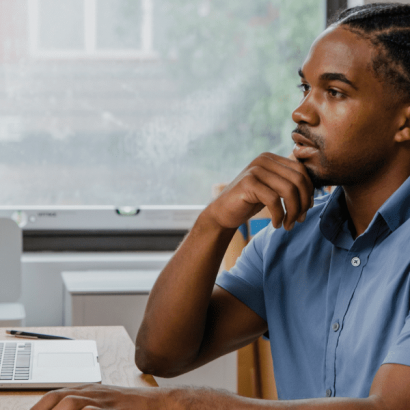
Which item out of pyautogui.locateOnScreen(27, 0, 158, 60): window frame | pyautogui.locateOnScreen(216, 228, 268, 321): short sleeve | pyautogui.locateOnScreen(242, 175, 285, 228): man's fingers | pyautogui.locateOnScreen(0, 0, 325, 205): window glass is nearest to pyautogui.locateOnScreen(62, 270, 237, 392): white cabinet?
pyautogui.locateOnScreen(0, 0, 325, 205): window glass

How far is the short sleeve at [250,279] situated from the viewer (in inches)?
44.4

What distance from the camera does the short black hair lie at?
93 centimetres

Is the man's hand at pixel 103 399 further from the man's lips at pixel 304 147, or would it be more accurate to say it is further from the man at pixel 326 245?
the man's lips at pixel 304 147

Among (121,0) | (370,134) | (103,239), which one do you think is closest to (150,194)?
(103,239)

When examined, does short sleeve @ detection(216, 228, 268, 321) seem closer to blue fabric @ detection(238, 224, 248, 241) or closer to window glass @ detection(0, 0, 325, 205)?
blue fabric @ detection(238, 224, 248, 241)

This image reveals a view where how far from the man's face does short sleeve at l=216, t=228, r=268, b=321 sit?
237 mm

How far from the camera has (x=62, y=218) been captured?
231 centimetres

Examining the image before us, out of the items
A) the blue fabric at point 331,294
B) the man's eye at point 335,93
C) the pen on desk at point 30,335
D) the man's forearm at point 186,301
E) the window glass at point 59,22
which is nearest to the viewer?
the blue fabric at point 331,294

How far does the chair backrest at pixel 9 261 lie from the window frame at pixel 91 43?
73 cm

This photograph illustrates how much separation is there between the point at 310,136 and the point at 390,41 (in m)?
0.20

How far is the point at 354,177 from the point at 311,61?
21 centimetres

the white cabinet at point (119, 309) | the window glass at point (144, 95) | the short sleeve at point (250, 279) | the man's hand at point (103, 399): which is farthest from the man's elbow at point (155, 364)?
the window glass at point (144, 95)

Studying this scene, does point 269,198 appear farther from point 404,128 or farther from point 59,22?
point 59,22

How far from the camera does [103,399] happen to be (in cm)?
71
